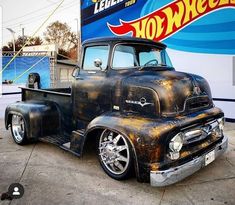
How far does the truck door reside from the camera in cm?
464

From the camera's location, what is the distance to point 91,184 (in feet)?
13.8

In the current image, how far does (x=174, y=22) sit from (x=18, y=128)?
5.87 meters

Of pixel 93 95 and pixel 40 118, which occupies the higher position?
pixel 93 95

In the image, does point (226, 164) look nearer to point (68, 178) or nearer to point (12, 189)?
point (68, 178)

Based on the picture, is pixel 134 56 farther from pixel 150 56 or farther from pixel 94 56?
pixel 94 56

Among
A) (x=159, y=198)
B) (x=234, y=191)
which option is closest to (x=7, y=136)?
(x=159, y=198)

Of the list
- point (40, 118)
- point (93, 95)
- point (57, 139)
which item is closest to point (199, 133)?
point (93, 95)

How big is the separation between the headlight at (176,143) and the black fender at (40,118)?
284cm

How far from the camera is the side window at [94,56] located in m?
4.78

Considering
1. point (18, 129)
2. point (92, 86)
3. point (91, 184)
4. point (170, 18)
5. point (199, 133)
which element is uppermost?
point (170, 18)

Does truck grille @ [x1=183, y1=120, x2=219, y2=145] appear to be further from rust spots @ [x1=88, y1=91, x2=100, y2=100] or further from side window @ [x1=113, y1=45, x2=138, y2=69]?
rust spots @ [x1=88, y1=91, x2=100, y2=100]

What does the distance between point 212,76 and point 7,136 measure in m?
5.89

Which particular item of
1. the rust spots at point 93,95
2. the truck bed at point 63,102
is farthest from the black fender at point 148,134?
the truck bed at point 63,102

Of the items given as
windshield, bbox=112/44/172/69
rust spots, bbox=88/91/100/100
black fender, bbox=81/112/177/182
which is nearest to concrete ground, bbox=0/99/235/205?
black fender, bbox=81/112/177/182
